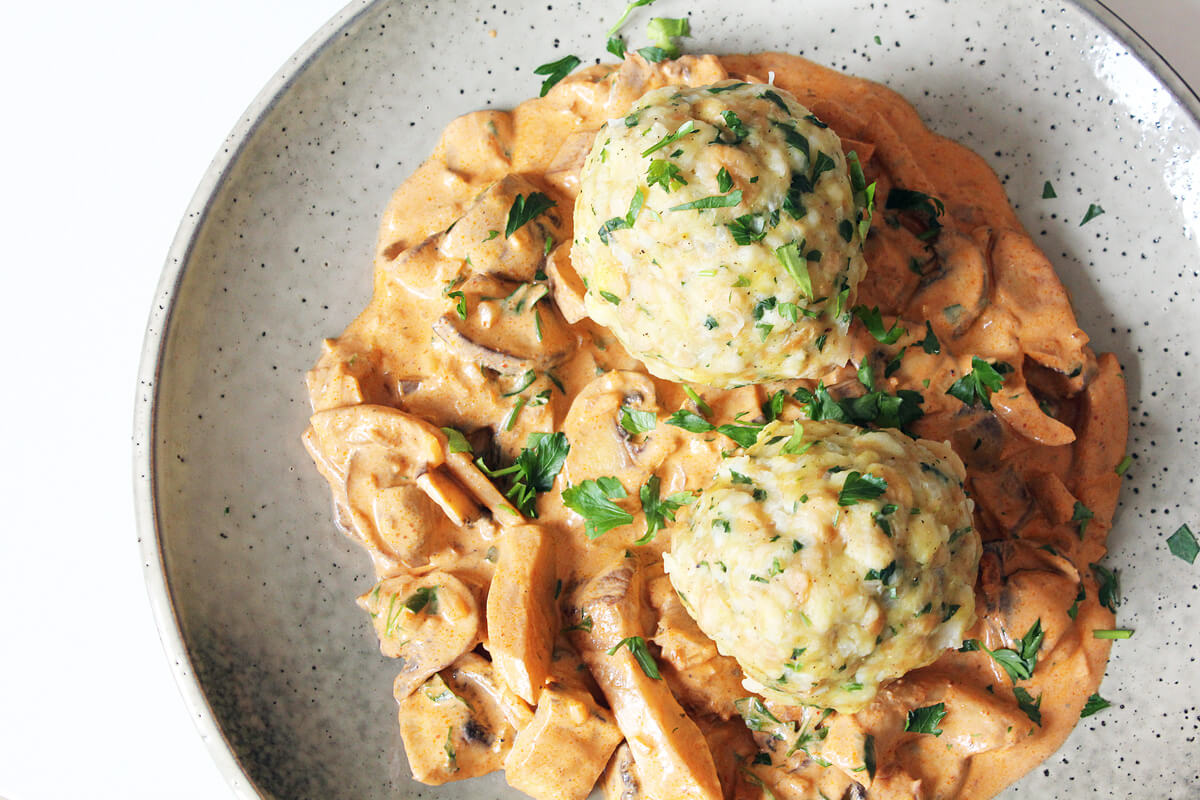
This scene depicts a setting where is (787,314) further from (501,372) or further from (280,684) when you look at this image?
(280,684)

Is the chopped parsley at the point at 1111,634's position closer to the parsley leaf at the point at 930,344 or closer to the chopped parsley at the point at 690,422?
the parsley leaf at the point at 930,344

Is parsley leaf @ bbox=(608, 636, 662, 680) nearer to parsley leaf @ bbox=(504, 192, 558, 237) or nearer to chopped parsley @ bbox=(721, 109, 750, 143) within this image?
parsley leaf @ bbox=(504, 192, 558, 237)

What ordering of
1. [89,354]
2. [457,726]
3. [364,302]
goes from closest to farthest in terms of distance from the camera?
[457,726]
[364,302]
[89,354]

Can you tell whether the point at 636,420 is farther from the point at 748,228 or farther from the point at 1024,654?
the point at 1024,654

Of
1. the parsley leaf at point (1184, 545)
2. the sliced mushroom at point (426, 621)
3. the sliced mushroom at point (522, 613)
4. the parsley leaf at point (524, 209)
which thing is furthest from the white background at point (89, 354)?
the parsley leaf at point (1184, 545)

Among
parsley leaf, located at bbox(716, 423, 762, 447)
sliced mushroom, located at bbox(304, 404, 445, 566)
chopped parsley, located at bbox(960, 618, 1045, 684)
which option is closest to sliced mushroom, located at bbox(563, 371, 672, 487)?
parsley leaf, located at bbox(716, 423, 762, 447)

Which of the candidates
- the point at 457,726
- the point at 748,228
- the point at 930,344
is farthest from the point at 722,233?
the point at 457,726

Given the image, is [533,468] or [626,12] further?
[626,12]

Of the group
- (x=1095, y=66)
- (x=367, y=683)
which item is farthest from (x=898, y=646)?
(x=1095, y=66)
